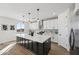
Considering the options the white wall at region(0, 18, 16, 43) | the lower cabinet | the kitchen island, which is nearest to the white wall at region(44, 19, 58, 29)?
the kitchen island

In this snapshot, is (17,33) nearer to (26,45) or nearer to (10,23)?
(10,23)

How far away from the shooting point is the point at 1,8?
2434mm

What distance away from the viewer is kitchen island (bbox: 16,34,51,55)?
274cm

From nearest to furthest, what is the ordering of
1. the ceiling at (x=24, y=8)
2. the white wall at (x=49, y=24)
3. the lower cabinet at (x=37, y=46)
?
the ceiling at (x=24, y=8), the lower cabinet at (x=37, y=46), the white wall at (x=49, y=24)

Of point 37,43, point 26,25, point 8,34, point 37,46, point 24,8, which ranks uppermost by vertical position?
point 24,8

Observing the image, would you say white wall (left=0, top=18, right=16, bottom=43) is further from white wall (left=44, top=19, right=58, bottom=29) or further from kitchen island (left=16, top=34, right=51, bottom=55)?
white wall (left=44, top=19, right=58, bottom=29)

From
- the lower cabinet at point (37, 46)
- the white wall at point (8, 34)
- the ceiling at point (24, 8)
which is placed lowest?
the lower cabinet at point (37, 46)

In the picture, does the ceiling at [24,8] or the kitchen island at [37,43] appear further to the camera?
the kitchen island at [37,43]

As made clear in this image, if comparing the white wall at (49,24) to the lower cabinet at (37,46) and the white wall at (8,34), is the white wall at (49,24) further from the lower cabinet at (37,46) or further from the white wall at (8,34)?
the white wall at (8,34)

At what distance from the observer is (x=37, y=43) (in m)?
2.94

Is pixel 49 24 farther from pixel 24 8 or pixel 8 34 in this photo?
pixel 8 34

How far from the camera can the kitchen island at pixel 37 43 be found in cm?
274

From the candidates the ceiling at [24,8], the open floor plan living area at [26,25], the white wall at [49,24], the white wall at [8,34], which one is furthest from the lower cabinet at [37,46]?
the ceiling at [24,8]

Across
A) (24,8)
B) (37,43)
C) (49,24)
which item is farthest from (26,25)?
(49,24)
